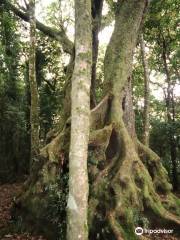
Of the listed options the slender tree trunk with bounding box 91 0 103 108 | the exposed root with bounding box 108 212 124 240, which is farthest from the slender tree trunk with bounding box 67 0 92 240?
the slender tree trunk with bounding box 91 0 103 108

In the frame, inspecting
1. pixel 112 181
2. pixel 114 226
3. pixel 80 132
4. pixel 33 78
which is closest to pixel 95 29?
pixel 33 78

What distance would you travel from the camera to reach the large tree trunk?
7212mm

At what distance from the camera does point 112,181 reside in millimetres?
7797

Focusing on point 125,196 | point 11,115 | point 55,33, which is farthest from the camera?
point 11,115

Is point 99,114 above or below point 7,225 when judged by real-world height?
above

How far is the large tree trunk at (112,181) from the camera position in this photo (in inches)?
284

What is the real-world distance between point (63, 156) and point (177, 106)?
14551 mm

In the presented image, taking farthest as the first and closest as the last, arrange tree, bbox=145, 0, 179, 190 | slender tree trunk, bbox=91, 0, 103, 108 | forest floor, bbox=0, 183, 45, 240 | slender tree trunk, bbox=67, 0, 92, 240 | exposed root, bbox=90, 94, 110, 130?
tree, bbox=145, 0, 179, 190 → slender tree trunk, bbox=91, 0, 103, 108 → exposed root, bbox=90, 94, 110, 130 → forest floor, bbox=0, 183, 45, 240 → slender tree trunk, bbox=67, 0, 92, 240

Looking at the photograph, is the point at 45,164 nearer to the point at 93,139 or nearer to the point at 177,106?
the point at 93,139

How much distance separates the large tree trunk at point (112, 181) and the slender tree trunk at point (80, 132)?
1.56 metres

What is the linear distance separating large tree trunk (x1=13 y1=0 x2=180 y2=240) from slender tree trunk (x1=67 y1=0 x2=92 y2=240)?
5.12ft

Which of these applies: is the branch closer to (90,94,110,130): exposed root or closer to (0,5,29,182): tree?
(0,5,29,182): tree

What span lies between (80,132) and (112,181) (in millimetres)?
2437

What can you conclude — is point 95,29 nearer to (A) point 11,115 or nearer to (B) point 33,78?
(B) point 33,78
